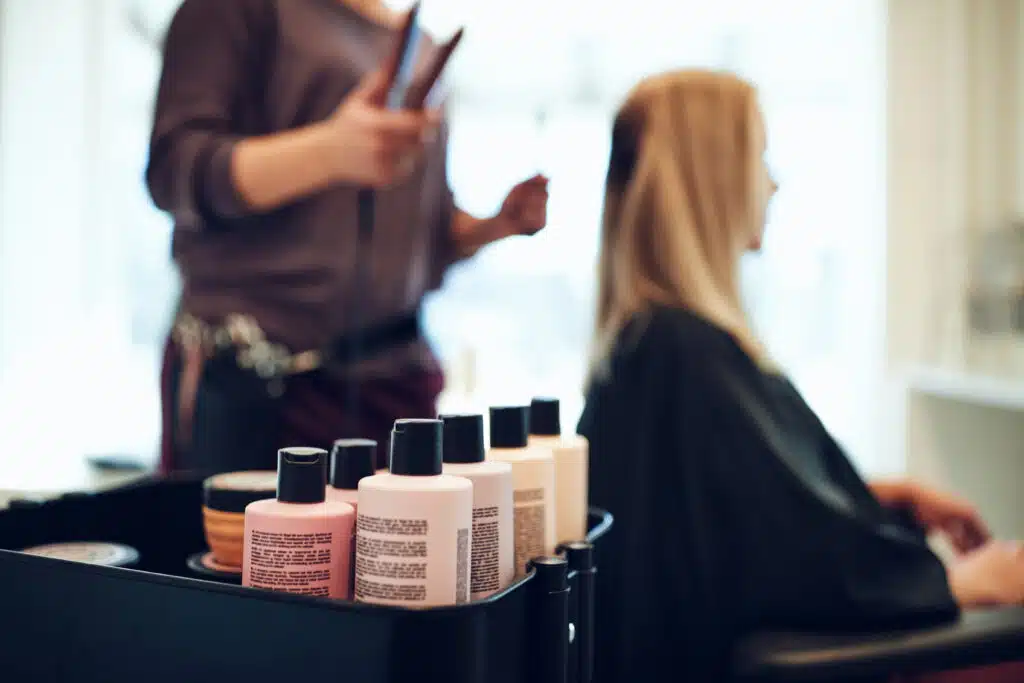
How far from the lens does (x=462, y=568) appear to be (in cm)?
38

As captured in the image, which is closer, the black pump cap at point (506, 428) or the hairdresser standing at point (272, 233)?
the black pump cap at point (506, 428)

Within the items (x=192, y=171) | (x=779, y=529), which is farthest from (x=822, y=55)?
(x=192, y=171)

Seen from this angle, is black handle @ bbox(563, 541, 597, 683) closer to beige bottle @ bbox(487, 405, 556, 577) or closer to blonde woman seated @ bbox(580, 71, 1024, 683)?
beige bottle @ bbox(487, 405, 556, 577)

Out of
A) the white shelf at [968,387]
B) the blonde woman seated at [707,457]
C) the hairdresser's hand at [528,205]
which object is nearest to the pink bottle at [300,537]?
the hairdresser's hand at [528,205]

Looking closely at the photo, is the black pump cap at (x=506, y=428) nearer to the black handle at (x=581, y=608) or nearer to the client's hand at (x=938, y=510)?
the black handle at (x=581, y=608)

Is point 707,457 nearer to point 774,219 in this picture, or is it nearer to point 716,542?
point 716,542

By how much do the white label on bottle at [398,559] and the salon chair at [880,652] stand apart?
51 cm

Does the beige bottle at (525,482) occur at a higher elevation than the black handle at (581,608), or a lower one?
higher

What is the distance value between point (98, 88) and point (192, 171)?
1186 millimetres

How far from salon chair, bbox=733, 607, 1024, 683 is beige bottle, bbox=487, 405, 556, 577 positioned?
1.28 feet

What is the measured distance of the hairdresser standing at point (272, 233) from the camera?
86cm

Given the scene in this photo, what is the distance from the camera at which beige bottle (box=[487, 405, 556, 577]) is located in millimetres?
469

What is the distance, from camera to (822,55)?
7.47 ft

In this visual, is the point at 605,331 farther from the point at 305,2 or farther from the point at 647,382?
the point at 305,2
